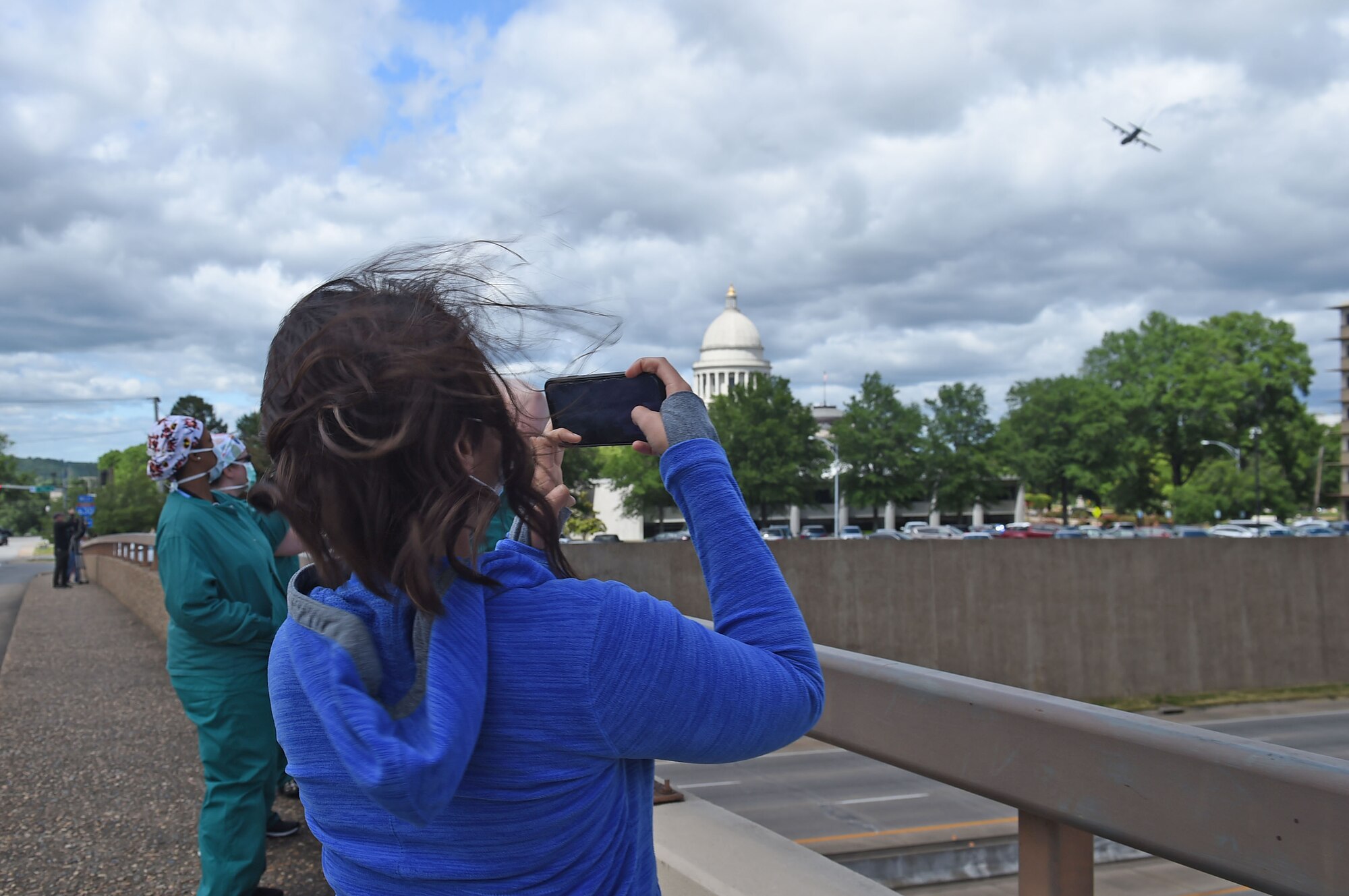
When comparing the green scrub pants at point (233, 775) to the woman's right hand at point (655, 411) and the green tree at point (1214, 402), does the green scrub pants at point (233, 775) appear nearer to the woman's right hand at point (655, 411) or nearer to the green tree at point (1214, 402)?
the woman's right hand at point (655, 411)

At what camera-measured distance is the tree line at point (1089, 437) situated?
80312 millimetres

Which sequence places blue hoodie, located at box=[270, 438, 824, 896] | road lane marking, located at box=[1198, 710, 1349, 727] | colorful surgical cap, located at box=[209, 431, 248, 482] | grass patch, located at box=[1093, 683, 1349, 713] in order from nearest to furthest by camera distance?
blue hoodie, located at box=[270, 438, 824, 896] < colorful surgical cap, located at box=[209, 431, 248, 482] < road lane marking, located at box=[1198, 710, 1349, 727] < grass patch, located at box=[1093, 683, 1349, 713]

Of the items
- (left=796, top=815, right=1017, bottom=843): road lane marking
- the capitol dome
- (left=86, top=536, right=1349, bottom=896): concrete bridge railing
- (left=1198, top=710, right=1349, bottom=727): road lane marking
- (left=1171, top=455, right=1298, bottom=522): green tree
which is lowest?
(left=1198, top=710, right=1349, bottom=727): road lane marking

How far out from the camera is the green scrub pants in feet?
12.4

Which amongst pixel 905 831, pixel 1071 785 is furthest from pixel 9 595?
pixel 1071 785

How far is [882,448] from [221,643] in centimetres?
7803

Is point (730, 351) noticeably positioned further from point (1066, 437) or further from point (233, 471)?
point (233, 471)

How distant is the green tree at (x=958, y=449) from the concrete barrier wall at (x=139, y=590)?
212 feet

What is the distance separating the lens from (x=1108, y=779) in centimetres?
206

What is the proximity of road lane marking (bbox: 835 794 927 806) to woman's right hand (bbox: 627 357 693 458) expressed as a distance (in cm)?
1721

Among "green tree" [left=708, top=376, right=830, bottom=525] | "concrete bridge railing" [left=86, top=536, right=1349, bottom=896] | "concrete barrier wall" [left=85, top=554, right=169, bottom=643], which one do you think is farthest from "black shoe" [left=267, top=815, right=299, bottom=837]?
"green tree" [left=708, top=376, right=830, bottom=525]

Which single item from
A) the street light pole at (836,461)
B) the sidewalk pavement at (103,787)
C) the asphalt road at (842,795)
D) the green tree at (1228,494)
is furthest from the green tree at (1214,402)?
the sidewalk pavement at (103,787)

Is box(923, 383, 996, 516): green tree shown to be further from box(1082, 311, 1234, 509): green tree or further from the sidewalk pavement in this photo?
the sidewalk pavement

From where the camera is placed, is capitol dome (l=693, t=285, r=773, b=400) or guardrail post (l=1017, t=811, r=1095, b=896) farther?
capitol dome (l=693, t=285, r=773, b=400)
